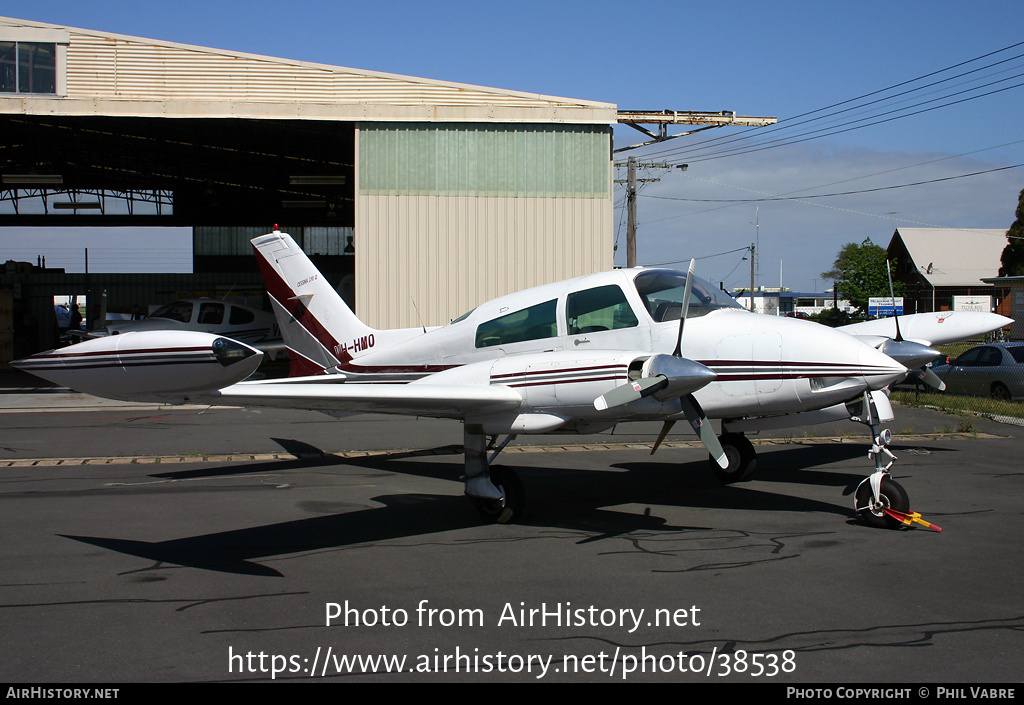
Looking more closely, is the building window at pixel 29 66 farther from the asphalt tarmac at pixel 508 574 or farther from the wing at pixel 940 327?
the wing at pixel 940 327

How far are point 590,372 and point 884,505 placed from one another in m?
3.22

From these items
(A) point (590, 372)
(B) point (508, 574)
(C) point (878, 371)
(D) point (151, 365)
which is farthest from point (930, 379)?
(D) point (151, 365)

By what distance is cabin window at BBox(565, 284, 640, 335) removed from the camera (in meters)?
8.40

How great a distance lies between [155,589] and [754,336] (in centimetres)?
600

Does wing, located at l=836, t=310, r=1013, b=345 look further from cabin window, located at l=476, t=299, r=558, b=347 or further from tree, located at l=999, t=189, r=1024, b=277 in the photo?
tree, located at l=999, t=189, r=1024, b=277

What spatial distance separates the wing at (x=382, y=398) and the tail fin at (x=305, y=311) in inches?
161

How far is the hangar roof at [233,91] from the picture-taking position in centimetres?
2067

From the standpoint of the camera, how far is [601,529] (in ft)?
25.8

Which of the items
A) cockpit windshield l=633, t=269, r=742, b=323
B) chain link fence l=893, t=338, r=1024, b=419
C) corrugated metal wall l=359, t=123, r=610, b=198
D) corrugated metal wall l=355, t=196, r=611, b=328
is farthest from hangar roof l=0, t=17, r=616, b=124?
cockpit windshield l=633, t=269, r=742, b=323

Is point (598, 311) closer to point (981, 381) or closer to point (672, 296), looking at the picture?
point (672, 296)

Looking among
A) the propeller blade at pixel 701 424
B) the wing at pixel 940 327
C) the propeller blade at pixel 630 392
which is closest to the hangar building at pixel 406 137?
the wing at pixel 940 327

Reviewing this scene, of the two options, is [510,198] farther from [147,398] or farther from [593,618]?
[593,618]

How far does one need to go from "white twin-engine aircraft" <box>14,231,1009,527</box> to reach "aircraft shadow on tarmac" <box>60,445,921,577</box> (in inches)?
31.6

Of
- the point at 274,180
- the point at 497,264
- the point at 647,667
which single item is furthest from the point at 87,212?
the point at 647,667
